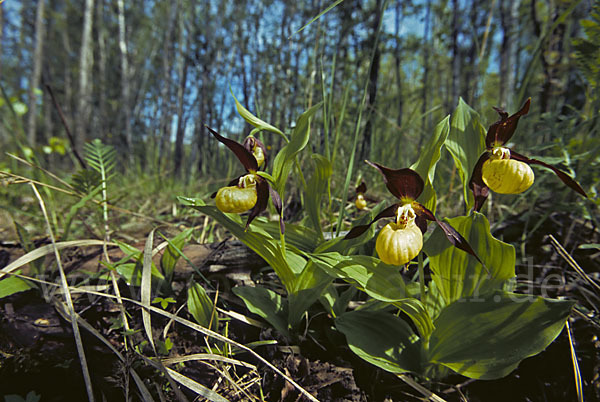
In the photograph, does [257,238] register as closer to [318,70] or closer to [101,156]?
[101,156]

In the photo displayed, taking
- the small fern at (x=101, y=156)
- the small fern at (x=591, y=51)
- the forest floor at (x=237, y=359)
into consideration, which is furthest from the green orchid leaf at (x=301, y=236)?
the small fern at (x=591, y=51)

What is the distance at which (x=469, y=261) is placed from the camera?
3.44 ft

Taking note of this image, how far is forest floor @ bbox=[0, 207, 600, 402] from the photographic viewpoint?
1017mm

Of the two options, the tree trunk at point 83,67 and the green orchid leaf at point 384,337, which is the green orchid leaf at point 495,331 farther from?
the tree trunk at point 83,67

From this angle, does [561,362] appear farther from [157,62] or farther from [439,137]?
[157,62]

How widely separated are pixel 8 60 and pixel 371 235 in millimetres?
28946

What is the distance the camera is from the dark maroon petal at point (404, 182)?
0.87m

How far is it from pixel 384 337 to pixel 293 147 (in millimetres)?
710

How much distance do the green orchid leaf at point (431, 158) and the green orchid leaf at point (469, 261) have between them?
10 centimetres

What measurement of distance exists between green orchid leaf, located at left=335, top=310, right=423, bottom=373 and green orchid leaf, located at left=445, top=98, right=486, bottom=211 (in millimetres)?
487

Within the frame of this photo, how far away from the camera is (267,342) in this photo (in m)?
1.08

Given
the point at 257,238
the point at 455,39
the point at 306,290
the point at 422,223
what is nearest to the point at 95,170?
the point at 257,238

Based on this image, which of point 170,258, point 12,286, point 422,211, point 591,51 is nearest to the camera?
point 422,211

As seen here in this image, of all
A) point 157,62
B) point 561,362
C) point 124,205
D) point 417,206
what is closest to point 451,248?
point 417,206
